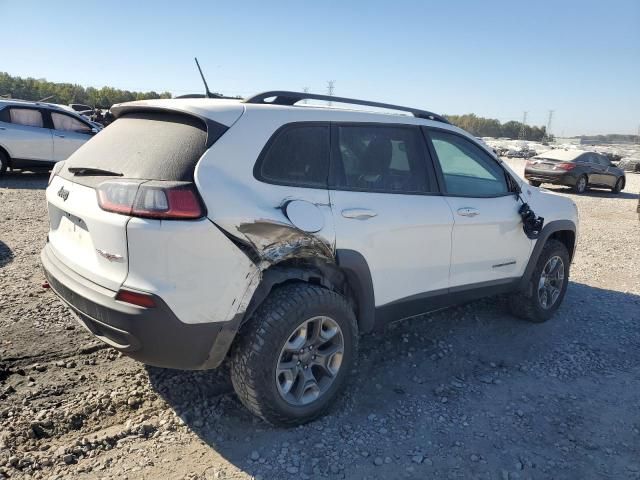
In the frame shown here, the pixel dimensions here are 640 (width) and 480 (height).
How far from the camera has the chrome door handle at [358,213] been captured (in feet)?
10.1

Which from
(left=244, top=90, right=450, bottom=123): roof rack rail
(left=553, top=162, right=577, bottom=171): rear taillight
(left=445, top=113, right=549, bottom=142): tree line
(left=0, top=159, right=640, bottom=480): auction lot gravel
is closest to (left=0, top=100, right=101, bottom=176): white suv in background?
(left=0, top=159, right=640, bottom=480): auction lot gravel

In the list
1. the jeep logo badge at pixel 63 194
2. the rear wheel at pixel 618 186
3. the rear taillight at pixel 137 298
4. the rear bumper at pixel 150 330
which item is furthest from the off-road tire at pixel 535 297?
the rear wheel at pixel 618 186

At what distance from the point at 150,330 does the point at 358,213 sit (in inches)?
53.6

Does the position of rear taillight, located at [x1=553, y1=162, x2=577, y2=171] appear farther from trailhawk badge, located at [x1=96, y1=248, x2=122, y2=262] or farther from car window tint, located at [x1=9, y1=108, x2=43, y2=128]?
trailhawk badge, located at [x1=96, y1=248, x2=122, y2=262]

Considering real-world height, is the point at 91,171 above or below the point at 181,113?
below

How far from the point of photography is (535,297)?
479 cm

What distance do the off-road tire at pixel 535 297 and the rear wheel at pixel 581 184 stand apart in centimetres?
1456

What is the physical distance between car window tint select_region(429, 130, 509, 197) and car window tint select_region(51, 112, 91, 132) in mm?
10990

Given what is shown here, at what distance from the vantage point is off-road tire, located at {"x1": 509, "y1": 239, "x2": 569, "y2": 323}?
477cm

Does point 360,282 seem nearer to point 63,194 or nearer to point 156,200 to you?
point 156,200

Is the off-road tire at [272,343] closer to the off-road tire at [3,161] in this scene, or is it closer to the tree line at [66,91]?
the off-road tire at [3,161]

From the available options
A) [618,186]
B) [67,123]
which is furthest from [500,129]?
[67,123]

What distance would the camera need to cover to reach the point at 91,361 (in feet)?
11.9

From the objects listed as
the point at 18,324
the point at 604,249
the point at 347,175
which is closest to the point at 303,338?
the point at 347,175
